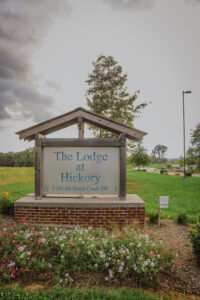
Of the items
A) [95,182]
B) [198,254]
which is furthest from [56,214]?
[198,254]

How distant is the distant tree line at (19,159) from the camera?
43844 millimetres

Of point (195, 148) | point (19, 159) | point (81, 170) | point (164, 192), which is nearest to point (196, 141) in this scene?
point (195, 148)

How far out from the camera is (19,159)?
153 feet

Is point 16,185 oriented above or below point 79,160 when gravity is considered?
below

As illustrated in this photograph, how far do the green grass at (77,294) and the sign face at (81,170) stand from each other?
8.55ft

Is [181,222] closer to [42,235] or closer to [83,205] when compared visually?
[83,205]

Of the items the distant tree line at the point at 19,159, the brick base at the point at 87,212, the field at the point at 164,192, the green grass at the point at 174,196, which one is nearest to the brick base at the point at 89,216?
the brick base at the point at 87,212

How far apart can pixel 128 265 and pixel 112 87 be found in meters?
14.4

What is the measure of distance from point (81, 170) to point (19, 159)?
47083 millimetres

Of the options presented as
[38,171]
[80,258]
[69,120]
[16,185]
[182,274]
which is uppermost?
[69,120]

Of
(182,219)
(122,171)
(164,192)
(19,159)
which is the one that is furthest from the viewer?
(19,159)

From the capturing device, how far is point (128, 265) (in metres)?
2.76

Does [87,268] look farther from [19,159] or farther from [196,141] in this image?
[19,159]

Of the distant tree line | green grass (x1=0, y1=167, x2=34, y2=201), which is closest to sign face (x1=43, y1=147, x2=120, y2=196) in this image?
green grass (x1=0, y1=167, x2=34, y2=201)
